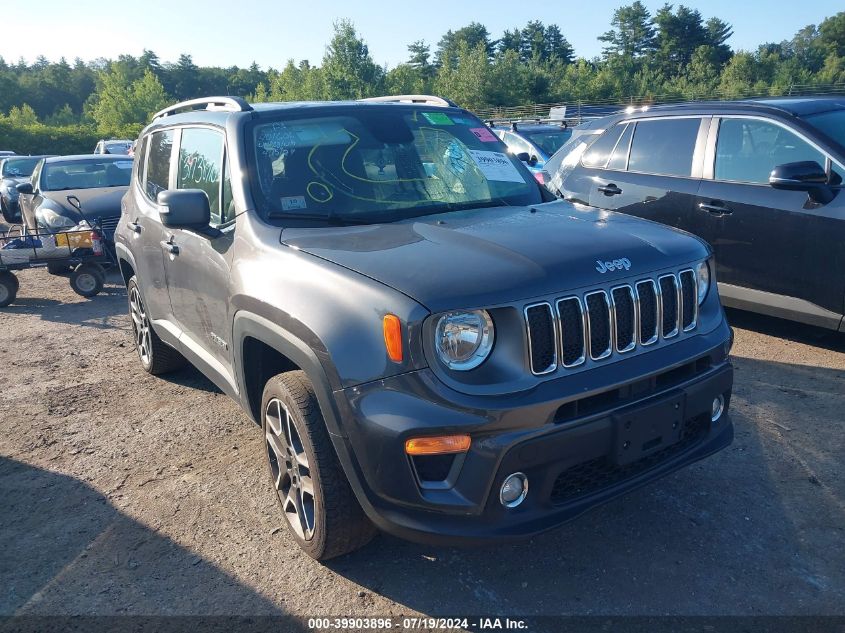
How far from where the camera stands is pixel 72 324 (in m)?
7.28

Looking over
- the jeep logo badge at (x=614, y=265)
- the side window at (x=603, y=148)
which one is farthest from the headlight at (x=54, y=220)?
the jeep logo badge at (x=614, y=265)

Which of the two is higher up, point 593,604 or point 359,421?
point 359,421

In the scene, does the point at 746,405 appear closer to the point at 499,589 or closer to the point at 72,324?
the point at 499,589

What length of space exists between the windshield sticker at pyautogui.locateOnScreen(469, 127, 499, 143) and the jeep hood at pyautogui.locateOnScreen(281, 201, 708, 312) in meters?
0.99

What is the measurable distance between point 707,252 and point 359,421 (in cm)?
176

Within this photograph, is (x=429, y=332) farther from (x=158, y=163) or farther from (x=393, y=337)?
(x=158, y=163)

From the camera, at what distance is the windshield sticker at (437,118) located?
4016 mm

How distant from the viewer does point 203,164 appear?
3.84 m

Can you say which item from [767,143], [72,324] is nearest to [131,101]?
[72,324]

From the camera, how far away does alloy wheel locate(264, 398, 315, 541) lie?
9.57ft

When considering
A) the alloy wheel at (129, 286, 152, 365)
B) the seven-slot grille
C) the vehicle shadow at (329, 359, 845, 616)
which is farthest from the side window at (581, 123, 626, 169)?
the alloy wheel at (129, 286, 152, 365)

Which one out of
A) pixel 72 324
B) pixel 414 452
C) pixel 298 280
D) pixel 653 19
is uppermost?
pixel 653 19

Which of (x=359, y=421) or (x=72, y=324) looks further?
(x=72, y=324)

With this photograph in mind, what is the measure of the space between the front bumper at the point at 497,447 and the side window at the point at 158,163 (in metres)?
2.69
